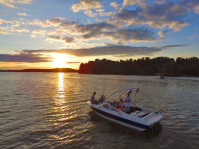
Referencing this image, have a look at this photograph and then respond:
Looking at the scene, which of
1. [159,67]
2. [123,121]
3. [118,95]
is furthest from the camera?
[159,67]

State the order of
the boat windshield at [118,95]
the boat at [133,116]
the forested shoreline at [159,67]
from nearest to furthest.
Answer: the boat at [133,116] < the boat windshield at [118,95] < the forested shoreline at [159,67]

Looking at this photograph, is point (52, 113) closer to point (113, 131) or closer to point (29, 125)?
point (29, 125)

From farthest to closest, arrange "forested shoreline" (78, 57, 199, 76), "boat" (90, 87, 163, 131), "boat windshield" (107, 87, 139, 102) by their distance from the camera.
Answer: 1. "forested shoreline" (78, 57, 199, 76)
2. "boat windshield" (107, 87, 139, 102)
3. "boat" (90, 87, 163, 131)

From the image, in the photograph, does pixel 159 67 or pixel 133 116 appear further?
pixel 159 67

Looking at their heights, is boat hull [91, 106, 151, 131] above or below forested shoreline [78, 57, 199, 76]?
below

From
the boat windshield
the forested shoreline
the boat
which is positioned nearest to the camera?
the boat

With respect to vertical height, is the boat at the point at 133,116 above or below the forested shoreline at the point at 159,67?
below

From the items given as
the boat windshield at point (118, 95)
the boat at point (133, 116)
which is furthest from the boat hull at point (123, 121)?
the boat windshield at point (118, 95)

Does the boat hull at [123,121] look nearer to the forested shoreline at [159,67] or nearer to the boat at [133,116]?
the boat at [133,116]

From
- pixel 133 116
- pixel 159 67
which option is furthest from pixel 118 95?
pixel 159 67

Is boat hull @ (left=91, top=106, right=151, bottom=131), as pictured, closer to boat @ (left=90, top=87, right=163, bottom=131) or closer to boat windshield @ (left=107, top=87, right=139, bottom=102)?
boat @ (left=90, top=87, right=163, bottom=131)

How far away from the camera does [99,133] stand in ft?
36.8

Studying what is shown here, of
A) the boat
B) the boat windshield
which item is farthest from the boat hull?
the boat windshield

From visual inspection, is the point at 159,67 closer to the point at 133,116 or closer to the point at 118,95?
the point at 118,95
